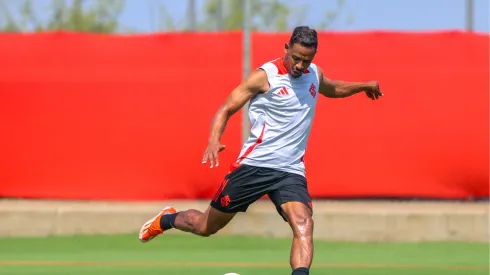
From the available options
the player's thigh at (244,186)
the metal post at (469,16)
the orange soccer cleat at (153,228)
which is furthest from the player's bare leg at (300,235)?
the metal post at (469,16)

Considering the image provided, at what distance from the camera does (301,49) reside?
9414 millimetres

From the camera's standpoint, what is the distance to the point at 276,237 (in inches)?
566

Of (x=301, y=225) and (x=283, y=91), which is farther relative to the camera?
(x=283, y=91)

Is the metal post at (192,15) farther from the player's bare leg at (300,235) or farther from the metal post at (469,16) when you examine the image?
the player's bare leg at (300,235)

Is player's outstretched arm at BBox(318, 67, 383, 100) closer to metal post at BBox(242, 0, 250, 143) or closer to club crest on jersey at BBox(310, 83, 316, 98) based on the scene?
club crest on jersey at BBox(310, 83, 316, 98)

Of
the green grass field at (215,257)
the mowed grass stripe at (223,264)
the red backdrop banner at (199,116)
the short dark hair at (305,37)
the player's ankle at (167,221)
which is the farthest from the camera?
the red backdrop banner at (199,116)

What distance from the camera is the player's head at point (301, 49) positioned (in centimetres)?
940

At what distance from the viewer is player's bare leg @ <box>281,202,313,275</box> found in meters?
9.20

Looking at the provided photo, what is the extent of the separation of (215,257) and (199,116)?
10.7ft

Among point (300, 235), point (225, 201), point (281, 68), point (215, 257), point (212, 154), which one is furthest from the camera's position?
point (215, 257)

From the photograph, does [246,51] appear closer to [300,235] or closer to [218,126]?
[218,126]

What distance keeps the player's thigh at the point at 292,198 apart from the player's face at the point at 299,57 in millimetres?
769

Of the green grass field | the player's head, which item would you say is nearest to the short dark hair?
the player's head

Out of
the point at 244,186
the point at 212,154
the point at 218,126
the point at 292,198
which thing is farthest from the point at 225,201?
the point at 212,154
